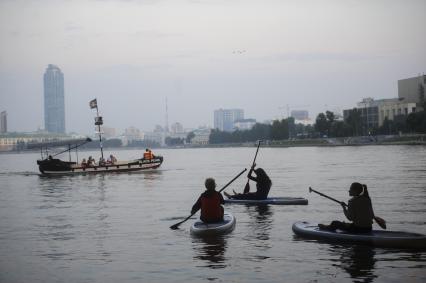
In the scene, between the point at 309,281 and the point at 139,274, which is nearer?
the point at 309,281

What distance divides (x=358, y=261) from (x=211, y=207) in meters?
5.77

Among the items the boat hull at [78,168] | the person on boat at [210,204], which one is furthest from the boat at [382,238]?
the boat hull at [78,168]

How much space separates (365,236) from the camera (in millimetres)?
17719

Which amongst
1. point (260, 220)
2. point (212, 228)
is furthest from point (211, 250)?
point (260, 220)

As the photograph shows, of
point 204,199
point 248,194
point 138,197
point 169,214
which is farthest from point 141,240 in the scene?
point 138,197

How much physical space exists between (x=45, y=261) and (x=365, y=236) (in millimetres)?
9202

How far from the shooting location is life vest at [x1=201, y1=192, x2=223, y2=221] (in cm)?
2031

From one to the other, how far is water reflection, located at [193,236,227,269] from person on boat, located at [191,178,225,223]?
75 cm

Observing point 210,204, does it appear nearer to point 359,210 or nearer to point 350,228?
point 350,228

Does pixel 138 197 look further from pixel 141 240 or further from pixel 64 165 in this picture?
pixel 64 165

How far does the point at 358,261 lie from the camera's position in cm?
1648

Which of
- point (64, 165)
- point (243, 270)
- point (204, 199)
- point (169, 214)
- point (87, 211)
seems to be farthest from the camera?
point (64, 165)

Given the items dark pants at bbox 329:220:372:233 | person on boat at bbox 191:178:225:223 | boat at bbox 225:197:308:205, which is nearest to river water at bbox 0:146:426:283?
boat at bbox 225:197:308:205

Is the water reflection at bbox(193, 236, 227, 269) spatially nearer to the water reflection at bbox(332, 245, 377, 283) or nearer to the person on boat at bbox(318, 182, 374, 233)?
the water reflection at bbox(332, 245, 377, 283)
